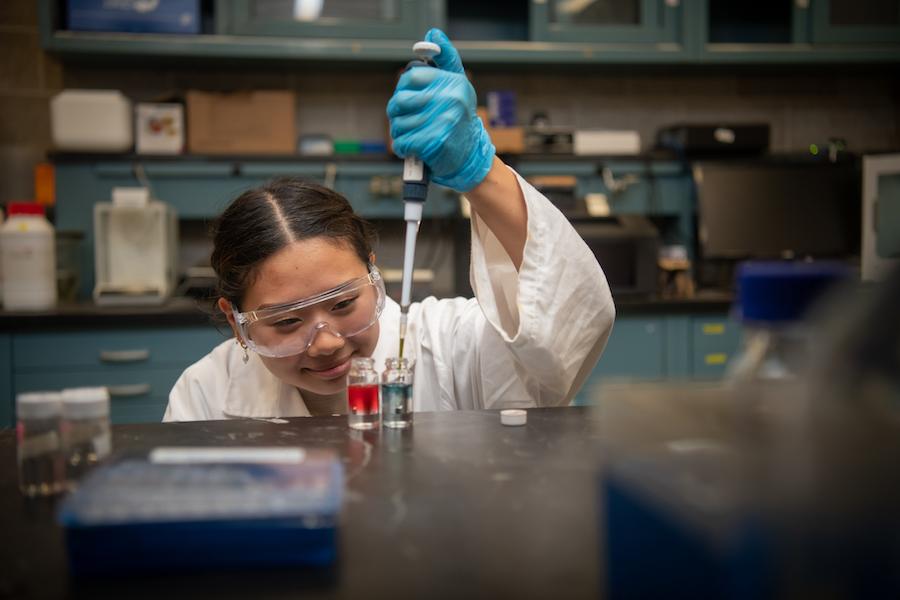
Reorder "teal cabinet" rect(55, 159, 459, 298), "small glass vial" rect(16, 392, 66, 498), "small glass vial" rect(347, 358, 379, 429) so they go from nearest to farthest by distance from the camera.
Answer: "small glass vial" rect(16, 392, 66, 498)
"small glass vial" rect(347, 358, 379, 429)
"teal cabinet" rect(55, 159, 459, 298)

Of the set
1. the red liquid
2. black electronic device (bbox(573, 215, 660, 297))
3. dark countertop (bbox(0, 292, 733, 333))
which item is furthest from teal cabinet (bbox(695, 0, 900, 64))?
A: the red liquid

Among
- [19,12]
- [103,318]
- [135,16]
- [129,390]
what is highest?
[19,12]

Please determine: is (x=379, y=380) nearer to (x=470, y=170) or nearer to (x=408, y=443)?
(x=408, y=443)

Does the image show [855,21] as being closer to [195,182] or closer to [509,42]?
[509,42]

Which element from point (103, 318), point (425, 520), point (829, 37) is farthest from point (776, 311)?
point (829, 37)

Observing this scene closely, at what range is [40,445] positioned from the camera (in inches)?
26.4

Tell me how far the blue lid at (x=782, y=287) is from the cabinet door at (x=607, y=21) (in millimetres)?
2903

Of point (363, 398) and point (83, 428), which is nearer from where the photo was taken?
point (83, 428)

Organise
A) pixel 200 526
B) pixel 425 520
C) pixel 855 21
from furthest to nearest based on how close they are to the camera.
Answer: pixel 855 21, pixel 425 520, pixel 200 526

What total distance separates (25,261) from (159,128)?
75cm

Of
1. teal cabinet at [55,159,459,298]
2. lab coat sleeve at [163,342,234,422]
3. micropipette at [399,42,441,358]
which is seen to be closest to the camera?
micropipette at [399,42,441,358]

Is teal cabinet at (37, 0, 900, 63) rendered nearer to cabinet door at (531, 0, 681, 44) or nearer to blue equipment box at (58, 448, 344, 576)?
cabinet door at (531, 0, 681, 44)

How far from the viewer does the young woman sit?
1.14 metres

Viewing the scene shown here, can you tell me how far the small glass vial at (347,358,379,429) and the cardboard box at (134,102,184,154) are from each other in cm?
254
